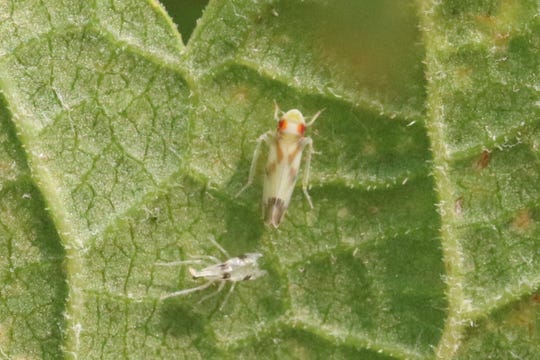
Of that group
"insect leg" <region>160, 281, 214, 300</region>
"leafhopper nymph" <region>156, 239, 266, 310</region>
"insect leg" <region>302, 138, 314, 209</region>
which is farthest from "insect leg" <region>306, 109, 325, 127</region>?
"insect leg" <region>160, 281, 214, 300</region>

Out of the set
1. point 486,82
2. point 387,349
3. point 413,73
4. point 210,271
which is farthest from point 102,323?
point 486,82

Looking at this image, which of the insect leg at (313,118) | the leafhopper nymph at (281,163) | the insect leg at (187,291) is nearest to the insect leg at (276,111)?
the leafhopper nymph at (281,163)

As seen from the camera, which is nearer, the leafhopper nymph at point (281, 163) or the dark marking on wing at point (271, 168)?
the leafhopper nymph at point (281, 163)

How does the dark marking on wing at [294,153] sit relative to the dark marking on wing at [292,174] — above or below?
above

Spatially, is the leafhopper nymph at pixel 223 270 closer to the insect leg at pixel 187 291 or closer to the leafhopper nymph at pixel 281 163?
the insect leg at pixel 187 291

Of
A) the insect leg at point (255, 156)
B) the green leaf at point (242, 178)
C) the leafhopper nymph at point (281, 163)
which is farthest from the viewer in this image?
the insect leg at point (255, 156)

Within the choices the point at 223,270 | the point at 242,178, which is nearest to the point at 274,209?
the point at 242,178

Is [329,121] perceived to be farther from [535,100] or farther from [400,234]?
[535,100]

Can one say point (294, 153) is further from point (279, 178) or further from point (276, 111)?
point (276, 111)
